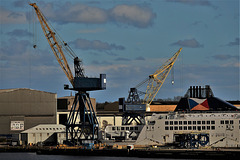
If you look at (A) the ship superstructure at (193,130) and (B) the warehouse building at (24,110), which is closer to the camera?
(A) the ship superstructure at (193,130)

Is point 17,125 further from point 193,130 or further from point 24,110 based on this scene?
point 193,130

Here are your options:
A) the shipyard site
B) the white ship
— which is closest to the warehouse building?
the shipyard site

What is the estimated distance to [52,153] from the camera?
5364 inches

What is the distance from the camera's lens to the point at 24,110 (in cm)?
16988

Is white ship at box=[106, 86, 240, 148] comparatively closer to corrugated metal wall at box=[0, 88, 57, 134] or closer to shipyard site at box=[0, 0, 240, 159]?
shipyard site at box=[0, 0, 240, 159]

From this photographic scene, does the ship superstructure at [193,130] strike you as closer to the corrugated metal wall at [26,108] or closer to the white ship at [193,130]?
the white ship at [193,130]

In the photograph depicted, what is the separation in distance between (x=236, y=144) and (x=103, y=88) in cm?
3717

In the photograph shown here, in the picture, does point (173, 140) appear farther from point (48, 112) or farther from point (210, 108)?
point (48, 112)

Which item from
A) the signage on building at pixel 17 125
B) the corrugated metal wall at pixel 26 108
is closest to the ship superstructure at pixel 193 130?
the corrugated metal wall at pixel 26 108

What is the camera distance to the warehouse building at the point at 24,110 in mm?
167000

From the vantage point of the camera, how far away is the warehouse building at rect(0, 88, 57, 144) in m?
167

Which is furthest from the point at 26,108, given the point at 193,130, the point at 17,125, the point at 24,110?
the point at 193,130

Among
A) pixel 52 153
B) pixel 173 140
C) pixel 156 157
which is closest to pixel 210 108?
pixel 173 140

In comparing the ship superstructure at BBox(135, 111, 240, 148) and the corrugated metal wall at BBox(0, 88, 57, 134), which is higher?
the corrugated metal wall at BBox(0, 88, 57, 134)
